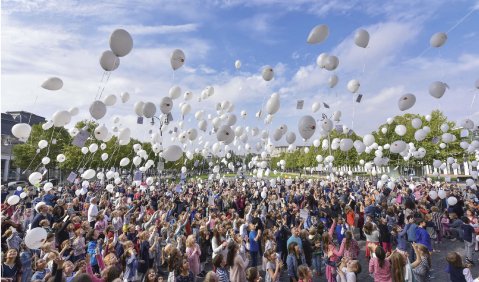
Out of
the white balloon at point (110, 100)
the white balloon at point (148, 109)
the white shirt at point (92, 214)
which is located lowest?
the white shirt at point (92, 214)

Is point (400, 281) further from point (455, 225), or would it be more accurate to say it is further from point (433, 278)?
point (455, 225)

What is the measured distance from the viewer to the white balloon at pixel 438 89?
12375mm

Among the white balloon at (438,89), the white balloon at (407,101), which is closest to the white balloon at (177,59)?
the white balloon at (407,101)

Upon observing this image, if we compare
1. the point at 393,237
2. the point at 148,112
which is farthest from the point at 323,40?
the point at 393,237

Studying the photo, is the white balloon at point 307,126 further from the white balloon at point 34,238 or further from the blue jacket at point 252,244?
the white balloon at point 34,238

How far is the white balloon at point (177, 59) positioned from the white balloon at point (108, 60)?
79.1 inches

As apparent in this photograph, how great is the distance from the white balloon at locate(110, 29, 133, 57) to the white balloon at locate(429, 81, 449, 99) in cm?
1143

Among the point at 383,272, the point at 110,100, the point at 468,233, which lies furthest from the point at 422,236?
the point at 110,100

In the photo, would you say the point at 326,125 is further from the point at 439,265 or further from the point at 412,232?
the point at 439,265

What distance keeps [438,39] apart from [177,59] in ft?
31.0

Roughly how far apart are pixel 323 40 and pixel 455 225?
7.61 m

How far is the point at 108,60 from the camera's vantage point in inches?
361

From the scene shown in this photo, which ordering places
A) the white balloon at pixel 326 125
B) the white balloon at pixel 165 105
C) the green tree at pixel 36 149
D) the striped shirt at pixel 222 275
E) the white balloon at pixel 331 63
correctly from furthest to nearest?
the green tree at pixel 36 149, the white balloon at pixel 326 125, the white balloon at pixel 331 63, the white balloon at pixel 165 105, the striped shirt at pixel 222 275

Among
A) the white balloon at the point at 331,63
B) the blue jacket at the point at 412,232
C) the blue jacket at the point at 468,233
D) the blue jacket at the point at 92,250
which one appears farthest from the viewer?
the white balloon at the point at 331,63
